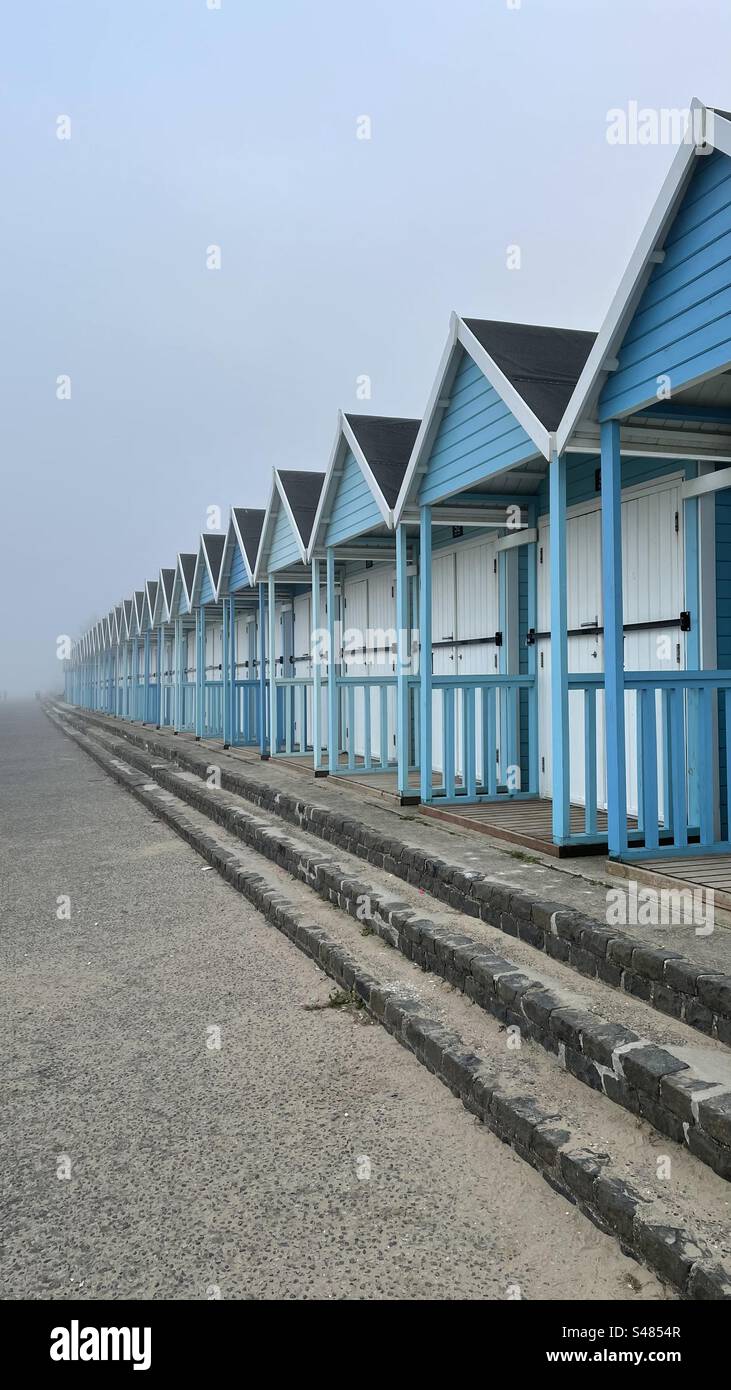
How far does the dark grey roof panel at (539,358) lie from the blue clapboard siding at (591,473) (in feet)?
2.36

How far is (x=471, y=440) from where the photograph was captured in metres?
7.46

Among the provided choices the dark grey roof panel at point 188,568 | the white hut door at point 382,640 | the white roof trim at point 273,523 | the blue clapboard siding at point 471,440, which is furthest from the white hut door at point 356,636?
the dark grey roof panel at point 188,568

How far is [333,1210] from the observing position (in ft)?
9.13

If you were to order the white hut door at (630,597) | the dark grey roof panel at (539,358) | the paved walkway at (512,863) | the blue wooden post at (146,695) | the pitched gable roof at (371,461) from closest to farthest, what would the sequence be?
1. the paved walkway at (512,863)
2. the dark grey roof panel at (539,358)
3. the white hut door at (630,597)
4. the pitched gable roof at (371,461)
5. the blue wooden post at (146,695)

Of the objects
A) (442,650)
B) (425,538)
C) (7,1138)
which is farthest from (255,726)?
(7,1138)

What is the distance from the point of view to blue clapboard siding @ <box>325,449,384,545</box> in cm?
1005

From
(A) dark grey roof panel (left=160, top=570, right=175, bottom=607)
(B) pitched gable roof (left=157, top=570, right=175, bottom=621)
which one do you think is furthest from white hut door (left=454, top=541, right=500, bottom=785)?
(A) dark grey roof panel (left=160, top=570, right=175, bottom=607)

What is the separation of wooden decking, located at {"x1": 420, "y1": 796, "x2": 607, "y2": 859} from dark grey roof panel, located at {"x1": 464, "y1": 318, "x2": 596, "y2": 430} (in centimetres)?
270

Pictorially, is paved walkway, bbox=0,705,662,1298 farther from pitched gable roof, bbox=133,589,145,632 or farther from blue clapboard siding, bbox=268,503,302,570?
pitched gable roof, bbox=133,589,145,632

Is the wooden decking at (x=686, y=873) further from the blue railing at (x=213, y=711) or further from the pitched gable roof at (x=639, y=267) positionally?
the blue railing at (x=213, y=711)

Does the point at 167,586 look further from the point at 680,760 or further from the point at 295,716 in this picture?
the point at 680,760

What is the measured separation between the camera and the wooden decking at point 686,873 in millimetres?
4766

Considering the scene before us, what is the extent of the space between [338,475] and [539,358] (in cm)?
437

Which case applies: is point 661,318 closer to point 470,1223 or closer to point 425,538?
point 425,538
